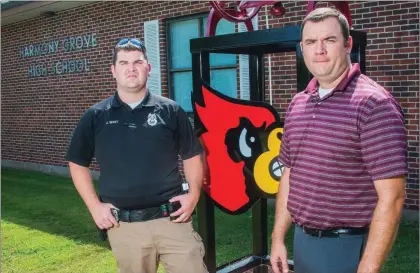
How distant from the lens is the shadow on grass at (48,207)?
5926 millimetres

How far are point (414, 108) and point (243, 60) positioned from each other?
247 cm

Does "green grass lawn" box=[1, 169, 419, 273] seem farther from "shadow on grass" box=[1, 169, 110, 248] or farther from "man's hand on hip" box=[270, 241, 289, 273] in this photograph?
"man's hand on hip" box=[270, 241, 289, 273]

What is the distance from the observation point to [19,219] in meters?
6.58

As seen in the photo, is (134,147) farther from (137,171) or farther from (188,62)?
(188,62)

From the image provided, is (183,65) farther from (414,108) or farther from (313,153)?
(313,153)

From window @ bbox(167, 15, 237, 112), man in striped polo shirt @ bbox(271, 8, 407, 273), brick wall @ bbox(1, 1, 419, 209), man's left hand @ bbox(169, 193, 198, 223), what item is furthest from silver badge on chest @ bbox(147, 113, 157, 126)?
window @ bbox(167, 15, 237, 112)

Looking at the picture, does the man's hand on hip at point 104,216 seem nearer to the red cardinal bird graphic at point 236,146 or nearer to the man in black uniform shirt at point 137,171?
the man in black uniform shirt at point 137,171

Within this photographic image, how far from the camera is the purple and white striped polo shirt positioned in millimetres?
1814

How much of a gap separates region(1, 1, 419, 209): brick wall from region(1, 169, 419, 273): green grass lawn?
153cm

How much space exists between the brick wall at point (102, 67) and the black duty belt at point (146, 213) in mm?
3237

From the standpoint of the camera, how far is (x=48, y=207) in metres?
7.26

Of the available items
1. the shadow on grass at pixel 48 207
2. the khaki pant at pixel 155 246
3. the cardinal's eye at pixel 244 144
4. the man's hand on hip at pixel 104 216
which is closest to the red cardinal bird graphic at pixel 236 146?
the cardinal's eye at pixel 244 144

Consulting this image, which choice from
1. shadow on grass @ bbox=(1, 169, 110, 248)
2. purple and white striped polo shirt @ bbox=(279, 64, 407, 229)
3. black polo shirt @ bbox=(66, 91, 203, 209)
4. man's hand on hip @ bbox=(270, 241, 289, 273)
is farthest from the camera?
shadow on grass @ bbox=(1, 169, 110, 248)

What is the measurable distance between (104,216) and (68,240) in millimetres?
3005
